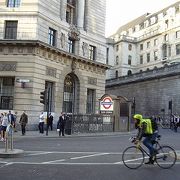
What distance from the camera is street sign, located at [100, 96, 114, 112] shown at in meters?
34.8

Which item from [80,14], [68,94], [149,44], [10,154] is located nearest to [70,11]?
[80,14]

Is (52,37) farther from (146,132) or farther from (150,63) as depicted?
(150,63)

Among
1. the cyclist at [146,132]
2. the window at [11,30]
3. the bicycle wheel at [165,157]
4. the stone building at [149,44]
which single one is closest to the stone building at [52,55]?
the window at [11,30]

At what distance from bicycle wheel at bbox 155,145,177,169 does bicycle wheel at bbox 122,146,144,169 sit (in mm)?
644

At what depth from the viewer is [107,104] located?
3506cm

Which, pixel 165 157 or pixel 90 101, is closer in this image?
pixel 165 157

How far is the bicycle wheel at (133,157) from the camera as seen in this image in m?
12.2

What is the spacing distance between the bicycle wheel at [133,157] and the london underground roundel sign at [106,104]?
866 inches

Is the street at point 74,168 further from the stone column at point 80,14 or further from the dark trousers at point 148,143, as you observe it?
the stone column at point 80,14

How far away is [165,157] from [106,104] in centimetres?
2247

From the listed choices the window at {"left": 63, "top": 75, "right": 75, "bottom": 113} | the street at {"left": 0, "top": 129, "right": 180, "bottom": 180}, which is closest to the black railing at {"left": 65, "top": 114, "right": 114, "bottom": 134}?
the window at {"left": 63, "top": 75, "right": 75, "bottom": 113}

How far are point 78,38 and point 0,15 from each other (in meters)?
9.07

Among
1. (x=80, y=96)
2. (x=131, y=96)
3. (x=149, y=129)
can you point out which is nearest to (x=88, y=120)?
(x=80, y=96)

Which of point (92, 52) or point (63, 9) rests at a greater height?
point (63, 9)
